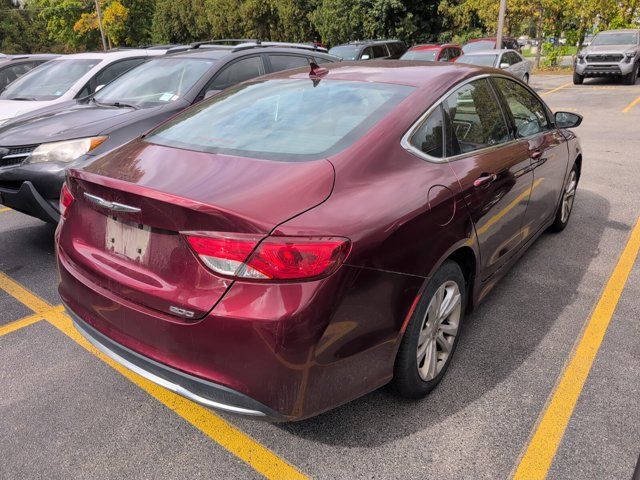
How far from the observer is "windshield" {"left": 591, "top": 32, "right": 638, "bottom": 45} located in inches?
720

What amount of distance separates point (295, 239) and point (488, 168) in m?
1.45

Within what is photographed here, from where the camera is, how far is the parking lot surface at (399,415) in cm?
227

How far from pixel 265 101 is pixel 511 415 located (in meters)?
2.06

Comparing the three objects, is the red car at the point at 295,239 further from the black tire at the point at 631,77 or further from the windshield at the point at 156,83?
the black tire at the point at 631,77

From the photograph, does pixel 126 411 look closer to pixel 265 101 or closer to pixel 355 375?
pixel 355 375

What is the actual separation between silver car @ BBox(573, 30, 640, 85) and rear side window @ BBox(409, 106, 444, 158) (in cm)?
1787

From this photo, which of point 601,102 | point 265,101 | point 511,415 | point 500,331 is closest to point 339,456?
point 511,415

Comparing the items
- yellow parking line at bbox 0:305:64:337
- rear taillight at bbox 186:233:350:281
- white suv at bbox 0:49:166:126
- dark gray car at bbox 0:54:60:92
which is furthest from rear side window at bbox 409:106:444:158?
dark gray car at bbox 0:54:60:92

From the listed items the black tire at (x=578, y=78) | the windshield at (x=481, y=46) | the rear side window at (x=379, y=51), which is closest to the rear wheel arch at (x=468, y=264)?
the rear side window at (x=379, y=51)

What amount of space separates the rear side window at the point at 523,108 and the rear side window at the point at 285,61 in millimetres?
3079

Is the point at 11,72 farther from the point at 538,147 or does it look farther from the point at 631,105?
the point at 631,105

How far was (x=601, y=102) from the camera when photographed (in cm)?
1420

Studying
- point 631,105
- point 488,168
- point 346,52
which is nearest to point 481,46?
point 346,52

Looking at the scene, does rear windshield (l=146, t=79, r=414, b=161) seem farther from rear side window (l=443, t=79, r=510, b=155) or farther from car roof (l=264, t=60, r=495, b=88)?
rear side window (l=443, t=79, r=510, b=155)
